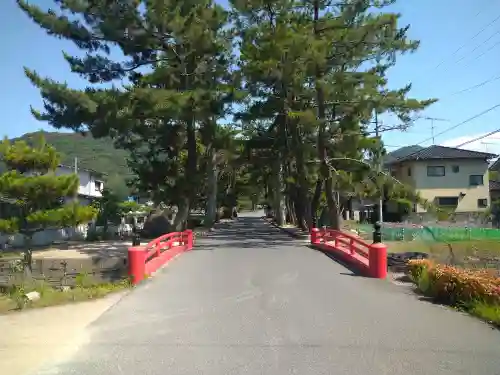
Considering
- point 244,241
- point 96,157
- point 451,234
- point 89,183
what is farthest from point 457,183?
point 96,157

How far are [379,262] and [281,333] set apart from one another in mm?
7153

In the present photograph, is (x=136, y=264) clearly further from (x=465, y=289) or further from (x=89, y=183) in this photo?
(x=89, y=183)

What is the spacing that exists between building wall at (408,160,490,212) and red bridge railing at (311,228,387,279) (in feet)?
98.1

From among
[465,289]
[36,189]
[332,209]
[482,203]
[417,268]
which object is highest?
[482,203]

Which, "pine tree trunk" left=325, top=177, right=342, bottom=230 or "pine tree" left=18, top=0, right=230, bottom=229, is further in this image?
"pine tree trunk" left=325, top=177, right=342, bottom=230

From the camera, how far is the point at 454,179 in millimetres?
53375

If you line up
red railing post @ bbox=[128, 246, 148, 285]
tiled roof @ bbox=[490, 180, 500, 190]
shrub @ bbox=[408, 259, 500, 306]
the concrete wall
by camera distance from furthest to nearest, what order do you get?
tiled roof @ bbox=[490, 180, 500, 190] < the concrete wall < red railing post @ bbox=[128, 246, 148, 285] < shrub @ bbox=[408, 259, 500, 306]

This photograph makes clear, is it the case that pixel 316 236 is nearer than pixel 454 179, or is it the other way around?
pixel 316 236

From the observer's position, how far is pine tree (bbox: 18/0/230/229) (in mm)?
A: 25453

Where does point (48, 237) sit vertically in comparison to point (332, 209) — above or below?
below

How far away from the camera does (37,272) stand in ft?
72.0

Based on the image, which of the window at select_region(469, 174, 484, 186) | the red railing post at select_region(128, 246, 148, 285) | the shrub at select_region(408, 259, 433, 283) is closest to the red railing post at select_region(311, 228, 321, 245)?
the shrub at select_region(408, 259, 433, 283)

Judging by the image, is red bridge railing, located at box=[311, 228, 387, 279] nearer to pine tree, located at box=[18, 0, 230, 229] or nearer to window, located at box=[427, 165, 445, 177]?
pine tree, located at box=[18, 0, 230, 229]

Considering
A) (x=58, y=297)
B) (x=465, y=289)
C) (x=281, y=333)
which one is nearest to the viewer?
(x=281, y=333)
